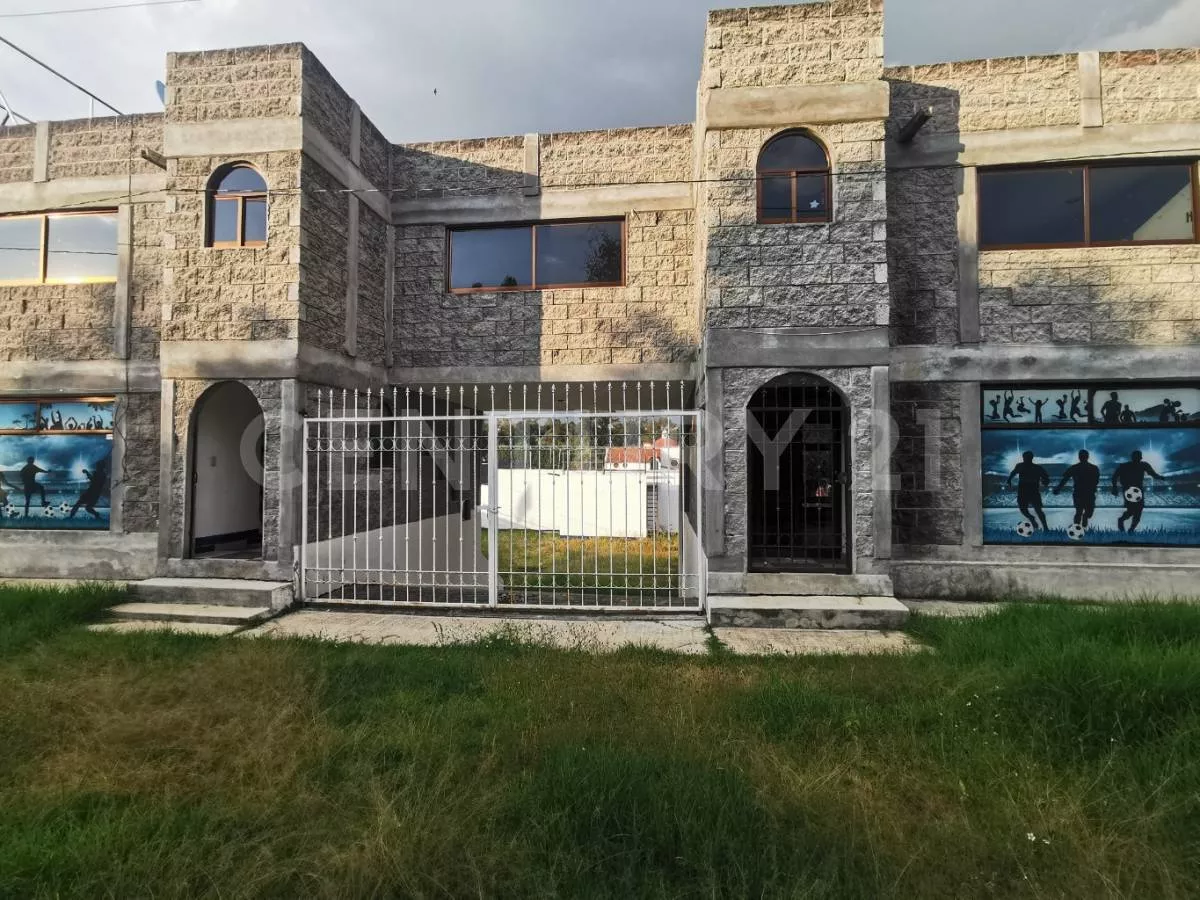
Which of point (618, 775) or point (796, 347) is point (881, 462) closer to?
point (796, 347)

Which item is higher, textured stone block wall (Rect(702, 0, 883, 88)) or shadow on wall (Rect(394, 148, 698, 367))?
textured stone block wall (Rect(702, 0, 883, 88))

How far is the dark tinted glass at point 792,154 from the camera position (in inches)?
271

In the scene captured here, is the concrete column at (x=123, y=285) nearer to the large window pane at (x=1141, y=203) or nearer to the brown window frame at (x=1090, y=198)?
the brown window frame at (x=1090, y=198)

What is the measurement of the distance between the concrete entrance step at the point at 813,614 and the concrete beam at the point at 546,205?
19.1ft

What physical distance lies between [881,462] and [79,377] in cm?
1090

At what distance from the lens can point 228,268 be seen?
7.36 m

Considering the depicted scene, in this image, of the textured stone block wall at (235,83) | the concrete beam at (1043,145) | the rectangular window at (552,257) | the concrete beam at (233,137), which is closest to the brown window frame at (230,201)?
the concrete beam at (233,137)

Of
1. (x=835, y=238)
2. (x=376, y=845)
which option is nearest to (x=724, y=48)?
(x=835, y=238)

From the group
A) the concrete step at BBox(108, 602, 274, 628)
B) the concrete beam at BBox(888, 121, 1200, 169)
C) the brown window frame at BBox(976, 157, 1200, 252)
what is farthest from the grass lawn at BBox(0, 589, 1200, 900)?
the concrete beam at BBox(888, 121, 1200, 169)

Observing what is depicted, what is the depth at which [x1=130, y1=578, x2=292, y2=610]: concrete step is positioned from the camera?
687 cm

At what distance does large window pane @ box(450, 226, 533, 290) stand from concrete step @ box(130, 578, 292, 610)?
5.08m

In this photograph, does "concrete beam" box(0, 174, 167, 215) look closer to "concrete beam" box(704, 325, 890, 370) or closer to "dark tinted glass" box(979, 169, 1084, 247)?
"concrete beam" box(704, 325, 890, 370)

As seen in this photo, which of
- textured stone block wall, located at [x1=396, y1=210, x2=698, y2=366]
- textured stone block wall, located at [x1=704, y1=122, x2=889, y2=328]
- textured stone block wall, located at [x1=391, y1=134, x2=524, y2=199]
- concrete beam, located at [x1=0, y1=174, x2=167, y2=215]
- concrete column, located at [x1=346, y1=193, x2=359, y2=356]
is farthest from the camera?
textured stone block wall, located at [x1=391, y1=134, x2=524, y2=199]

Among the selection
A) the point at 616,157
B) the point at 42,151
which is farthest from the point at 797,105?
the point at 42,151
